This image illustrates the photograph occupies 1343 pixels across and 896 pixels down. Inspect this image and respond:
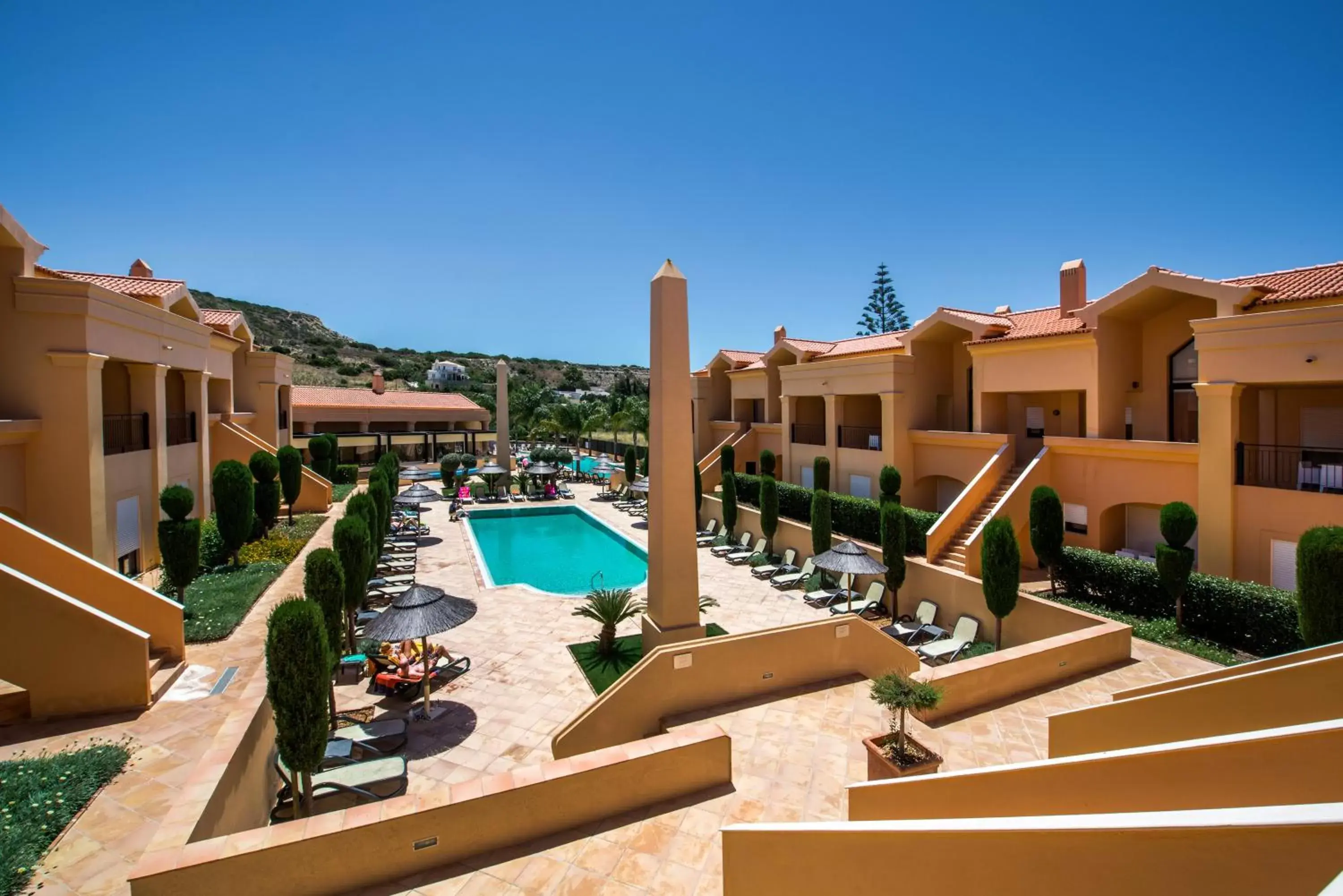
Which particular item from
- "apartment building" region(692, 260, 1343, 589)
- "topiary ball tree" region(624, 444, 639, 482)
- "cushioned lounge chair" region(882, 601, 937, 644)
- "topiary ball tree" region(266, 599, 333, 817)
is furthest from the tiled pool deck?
"topiary ball tree" region(624, 444, 639, 482)

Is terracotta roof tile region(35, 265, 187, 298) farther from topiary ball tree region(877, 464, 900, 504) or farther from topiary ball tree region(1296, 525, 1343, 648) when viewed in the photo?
topiary ball tree region(1296, 525, 1343, 648)

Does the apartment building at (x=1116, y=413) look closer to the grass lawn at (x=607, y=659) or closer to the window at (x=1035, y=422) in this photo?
the window at (x=1035, y=422)

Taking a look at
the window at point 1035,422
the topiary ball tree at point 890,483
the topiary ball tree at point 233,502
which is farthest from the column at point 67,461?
Answer: the window at point 1035,422

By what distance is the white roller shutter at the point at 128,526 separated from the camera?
15.2m

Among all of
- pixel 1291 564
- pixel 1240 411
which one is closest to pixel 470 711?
pixel 1291 564

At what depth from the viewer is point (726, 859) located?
Answer: 5.25 metres

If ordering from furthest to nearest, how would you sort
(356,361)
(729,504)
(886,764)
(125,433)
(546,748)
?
(356,361)
(729,504)
(125,433)
(546,748)
(886,764)

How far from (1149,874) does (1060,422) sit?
68.6 feet

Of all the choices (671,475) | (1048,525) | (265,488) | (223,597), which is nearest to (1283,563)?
(1048,525)

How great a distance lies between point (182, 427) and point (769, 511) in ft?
62.1

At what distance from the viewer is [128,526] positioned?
15656mm

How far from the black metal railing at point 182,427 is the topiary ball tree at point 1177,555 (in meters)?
25.4

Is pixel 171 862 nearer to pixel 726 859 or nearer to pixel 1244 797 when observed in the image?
pixel 726 859

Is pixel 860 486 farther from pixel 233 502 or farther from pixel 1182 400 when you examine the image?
pixel 233 502
